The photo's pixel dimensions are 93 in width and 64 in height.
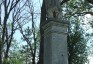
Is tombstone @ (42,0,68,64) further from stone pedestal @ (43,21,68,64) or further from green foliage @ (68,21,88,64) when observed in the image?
green foliage @ (68,21,88,64)

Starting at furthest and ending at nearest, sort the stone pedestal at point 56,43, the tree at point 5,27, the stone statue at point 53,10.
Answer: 1. the tree at point 5,27
2. the stone statue at point 53,10
3. the stone pedestal at point 56,43

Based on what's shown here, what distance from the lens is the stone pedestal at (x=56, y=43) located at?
7621 millimetres

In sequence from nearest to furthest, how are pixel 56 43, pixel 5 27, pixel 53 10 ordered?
1. pixel 56 43
2. pixel 53 10
3. pixel 5 27

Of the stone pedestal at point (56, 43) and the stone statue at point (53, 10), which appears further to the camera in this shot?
the stone statue at point (53, 10)

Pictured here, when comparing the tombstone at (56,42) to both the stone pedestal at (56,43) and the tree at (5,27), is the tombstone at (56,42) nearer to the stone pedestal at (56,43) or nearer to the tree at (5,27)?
the stone pedestal at (56,43)

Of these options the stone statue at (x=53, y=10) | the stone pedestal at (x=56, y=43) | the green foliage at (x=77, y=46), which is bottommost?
the green foliage at (x=77, y=46)

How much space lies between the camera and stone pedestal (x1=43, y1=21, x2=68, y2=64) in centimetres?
762

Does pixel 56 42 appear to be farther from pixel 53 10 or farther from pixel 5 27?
pixel 5 27

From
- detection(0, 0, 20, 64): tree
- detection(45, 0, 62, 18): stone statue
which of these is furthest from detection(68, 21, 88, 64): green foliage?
detection(45, 0, 62, 18): stone statue

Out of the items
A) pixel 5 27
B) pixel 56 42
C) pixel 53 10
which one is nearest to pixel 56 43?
pixel 56 42

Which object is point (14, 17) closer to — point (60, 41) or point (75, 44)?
point (75, 44)

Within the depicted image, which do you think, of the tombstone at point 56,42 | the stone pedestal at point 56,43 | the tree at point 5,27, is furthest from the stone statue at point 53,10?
the tree at point 5,27

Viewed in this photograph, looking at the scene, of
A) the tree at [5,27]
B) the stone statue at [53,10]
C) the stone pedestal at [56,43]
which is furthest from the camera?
the tree at [5,27]

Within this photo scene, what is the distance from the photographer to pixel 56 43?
7.72m
